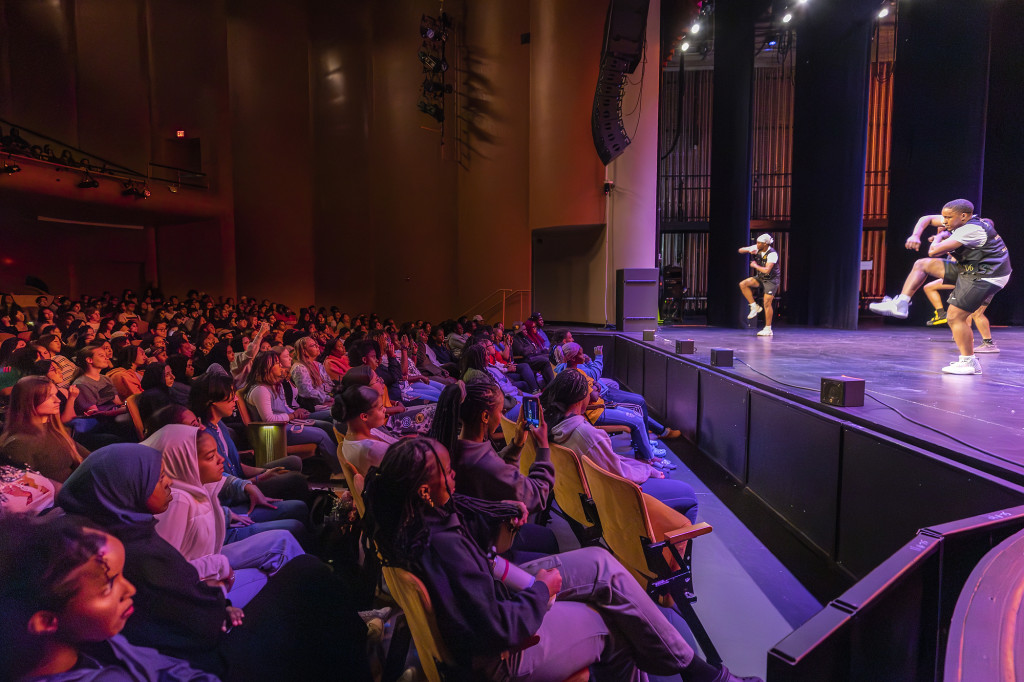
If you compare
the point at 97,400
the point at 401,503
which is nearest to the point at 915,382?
the point at 401,503

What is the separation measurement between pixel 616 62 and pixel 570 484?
8.10 m

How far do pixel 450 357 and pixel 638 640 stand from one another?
707 centimetres

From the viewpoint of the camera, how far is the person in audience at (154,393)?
2922 millimetres

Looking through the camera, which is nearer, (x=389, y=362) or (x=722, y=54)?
(x=389, y=362)

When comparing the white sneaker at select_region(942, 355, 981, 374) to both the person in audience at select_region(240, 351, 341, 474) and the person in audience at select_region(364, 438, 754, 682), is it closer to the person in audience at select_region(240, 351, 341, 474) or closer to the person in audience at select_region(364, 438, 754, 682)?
the person in audience at select_region(364, 438, 754, 682)

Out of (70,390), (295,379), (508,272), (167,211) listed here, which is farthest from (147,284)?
(70,390)

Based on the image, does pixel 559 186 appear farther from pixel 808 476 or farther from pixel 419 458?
pixel 419 458

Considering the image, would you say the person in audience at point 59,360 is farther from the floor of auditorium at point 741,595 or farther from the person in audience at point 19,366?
the floor of auditorium at point 741,595

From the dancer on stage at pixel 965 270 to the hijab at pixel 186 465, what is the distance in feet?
16.1

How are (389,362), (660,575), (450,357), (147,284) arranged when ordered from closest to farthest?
(660,575) → (389,362) → (450,357) → (147,284)

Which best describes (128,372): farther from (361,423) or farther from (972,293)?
(972,293)

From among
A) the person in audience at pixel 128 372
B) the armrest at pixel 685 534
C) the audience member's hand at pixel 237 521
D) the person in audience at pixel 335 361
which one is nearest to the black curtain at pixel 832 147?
the person in audience at pixel 335 361

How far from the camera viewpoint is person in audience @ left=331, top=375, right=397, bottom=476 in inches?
107

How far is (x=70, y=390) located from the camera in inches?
140
